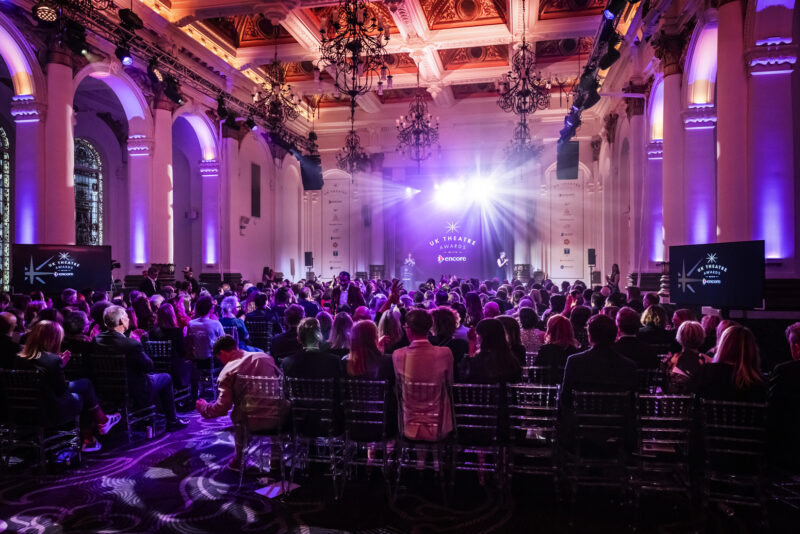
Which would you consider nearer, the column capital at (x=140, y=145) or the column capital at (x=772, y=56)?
the column capital at (x=772, y=56)

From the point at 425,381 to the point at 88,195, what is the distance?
14.1 meters

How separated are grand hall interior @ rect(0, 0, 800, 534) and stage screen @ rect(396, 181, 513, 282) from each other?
4641mm

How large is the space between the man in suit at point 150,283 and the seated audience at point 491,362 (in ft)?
29.4

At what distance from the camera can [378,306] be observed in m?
8.25

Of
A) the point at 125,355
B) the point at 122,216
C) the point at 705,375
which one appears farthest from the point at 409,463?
the point at 122,216

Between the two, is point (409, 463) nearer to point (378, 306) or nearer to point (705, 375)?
point (705, 375)

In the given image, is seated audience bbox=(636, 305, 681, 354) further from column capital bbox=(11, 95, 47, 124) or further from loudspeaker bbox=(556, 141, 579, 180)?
loudspeaker bbox=(556, 141, 579, 180)

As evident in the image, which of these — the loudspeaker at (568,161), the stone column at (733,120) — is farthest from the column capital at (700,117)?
the loudspeaker at (568,161)

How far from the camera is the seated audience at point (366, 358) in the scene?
4137mm

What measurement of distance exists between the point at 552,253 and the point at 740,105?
1278 centimetres

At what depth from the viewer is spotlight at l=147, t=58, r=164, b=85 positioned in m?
11.2

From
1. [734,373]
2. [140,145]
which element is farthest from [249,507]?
[140,145]

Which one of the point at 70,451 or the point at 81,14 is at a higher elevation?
the point at 81,14

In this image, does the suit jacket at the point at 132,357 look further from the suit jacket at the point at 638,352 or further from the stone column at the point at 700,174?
the stone column at the point at 700,174
